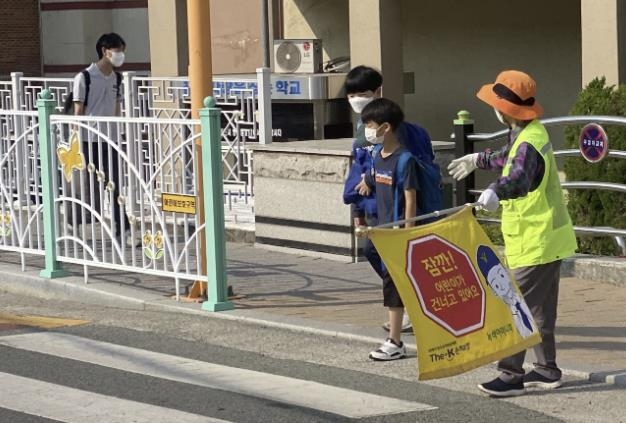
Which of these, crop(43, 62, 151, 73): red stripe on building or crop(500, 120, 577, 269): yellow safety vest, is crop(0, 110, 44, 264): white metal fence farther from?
crop(43, 62, 151, 73): red stripe on building

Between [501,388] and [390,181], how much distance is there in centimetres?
159

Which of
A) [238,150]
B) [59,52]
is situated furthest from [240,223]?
[59,52]

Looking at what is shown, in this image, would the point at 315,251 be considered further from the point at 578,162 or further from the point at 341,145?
the point at 578,162

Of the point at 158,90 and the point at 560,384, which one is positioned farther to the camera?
the point at 158,90

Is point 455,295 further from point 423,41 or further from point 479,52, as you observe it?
point 423,41

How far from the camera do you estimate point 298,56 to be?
57.7 ft

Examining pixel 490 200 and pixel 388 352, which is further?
pixel 388 352

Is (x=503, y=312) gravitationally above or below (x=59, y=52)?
below

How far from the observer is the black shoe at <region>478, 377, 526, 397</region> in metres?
Result: 7.55

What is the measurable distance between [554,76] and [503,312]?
11.2m

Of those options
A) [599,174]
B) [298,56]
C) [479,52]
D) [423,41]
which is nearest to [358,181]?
[599,174]

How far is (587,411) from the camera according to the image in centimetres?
724

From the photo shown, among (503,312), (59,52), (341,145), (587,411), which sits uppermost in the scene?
(59,52)

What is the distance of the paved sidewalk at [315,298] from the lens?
873 centimetres
